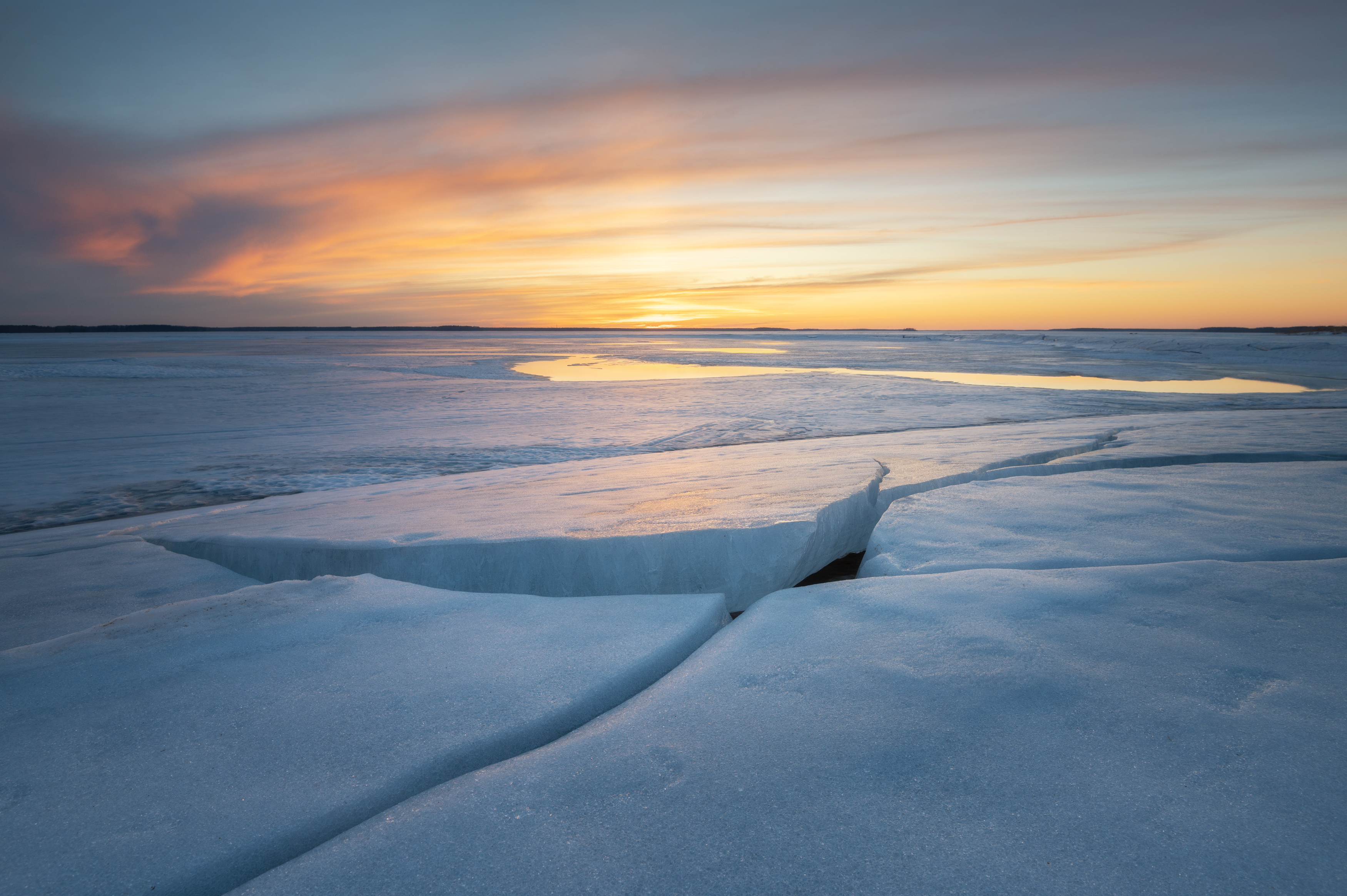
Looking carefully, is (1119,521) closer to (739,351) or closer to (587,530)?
(587,530)

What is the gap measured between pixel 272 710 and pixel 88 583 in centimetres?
174

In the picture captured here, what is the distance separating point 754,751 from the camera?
1.26m

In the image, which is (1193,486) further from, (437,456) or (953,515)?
(437,456)

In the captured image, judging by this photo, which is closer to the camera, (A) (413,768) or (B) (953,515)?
(A) (413,768)

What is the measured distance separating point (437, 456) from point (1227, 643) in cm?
536

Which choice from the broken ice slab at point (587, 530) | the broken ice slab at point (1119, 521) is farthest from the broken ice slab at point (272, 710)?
the broken ice slab at point (1119, 521)

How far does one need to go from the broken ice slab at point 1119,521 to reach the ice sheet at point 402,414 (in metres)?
3.13

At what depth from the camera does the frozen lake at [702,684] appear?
1.03 metres

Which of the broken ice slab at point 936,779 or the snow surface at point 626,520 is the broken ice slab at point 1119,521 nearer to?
the snow surface at point 626,520

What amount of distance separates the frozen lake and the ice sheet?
40.9 inches

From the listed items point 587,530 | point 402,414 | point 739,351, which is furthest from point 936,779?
point 739,351

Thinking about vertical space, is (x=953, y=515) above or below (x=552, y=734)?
above

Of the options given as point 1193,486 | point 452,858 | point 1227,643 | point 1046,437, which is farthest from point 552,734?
point 1046,437

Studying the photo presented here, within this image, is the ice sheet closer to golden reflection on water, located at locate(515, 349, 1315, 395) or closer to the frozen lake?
golden reflection on water, located at locate(515, 349, 1315, 395)
